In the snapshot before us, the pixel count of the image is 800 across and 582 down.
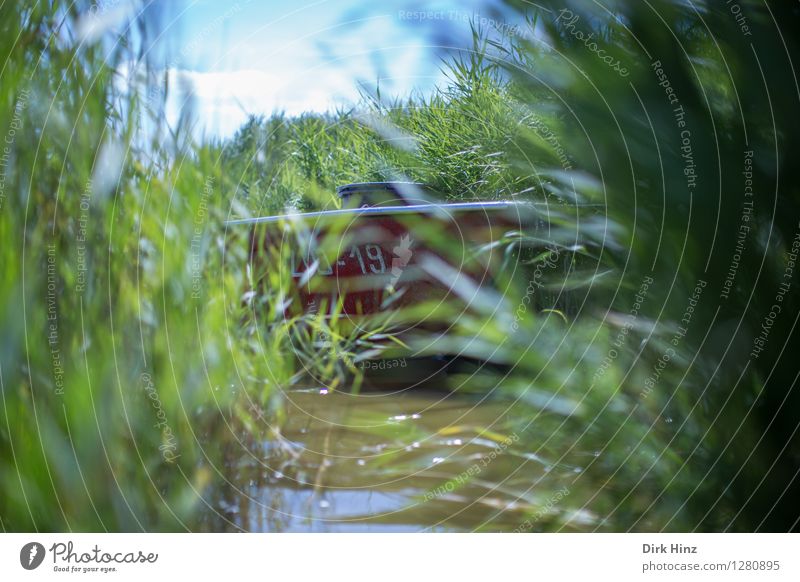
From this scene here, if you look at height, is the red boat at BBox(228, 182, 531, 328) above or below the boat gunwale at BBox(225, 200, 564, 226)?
below

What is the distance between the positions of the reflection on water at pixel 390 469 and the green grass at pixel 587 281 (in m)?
0.06

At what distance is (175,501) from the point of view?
0.59m

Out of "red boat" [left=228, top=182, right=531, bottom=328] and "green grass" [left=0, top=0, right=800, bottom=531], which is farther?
"red boat" [left=228, top=182, right=531, bottom=328]

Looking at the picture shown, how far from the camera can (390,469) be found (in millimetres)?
926

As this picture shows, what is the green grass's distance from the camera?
0.49m

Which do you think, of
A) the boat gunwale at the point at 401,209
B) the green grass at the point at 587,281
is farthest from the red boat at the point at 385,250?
the green grass at the point at 587,281

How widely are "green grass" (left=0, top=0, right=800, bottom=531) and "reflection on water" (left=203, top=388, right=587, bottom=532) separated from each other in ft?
0.21

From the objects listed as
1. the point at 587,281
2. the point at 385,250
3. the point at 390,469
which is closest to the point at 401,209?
the point at 385,250

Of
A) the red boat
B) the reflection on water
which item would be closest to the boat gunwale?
the red boat

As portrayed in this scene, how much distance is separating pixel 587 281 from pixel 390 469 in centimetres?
37

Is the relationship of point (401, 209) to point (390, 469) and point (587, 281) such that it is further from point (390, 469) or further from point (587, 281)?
point (587, 281)

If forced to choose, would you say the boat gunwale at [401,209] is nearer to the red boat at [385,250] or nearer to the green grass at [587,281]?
the red boat at [385,250]

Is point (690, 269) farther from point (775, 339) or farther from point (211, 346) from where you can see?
point (211, 346)

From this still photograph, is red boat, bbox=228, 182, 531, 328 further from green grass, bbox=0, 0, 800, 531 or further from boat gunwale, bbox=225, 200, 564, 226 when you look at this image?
green grass, bbox=0, 0, 800, 531
